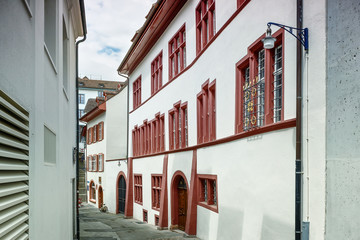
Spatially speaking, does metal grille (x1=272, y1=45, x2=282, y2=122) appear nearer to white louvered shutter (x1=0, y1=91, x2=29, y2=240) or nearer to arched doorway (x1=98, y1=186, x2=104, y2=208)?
white louvered shutter (x1=0, y1=91, x2=29, y2=240)

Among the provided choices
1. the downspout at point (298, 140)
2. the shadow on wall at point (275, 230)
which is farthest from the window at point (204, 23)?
the shadow on wall at point (275, 230)

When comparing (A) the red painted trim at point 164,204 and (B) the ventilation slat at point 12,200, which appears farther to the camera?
(A) the red painted trim at point 164,204

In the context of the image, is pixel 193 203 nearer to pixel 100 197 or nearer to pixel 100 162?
pixel 100 162

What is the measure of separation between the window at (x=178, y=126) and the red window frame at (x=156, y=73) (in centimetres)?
311

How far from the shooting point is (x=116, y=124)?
112 ft

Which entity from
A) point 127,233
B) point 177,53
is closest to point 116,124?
point 127,233

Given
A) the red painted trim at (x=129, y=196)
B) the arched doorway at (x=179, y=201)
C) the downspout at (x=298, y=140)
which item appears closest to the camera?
the downspout at (x=298, y=140)

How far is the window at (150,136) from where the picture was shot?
22616 millimetres

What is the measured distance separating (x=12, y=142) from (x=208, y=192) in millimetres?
11140

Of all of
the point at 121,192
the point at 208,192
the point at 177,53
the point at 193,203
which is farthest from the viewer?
the point at 121,192

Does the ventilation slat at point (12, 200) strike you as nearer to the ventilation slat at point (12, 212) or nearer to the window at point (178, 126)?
the ventilation slat at point (12, 212)

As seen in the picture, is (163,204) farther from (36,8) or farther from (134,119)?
(36,8)

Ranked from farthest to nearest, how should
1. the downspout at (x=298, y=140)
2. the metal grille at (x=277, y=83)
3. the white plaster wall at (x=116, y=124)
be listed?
the white plaster wall at (x=116, y=124) → the metal grille at (x=277, y=83) → the downspout at (x=298, y=140)

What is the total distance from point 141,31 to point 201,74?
351 inches
